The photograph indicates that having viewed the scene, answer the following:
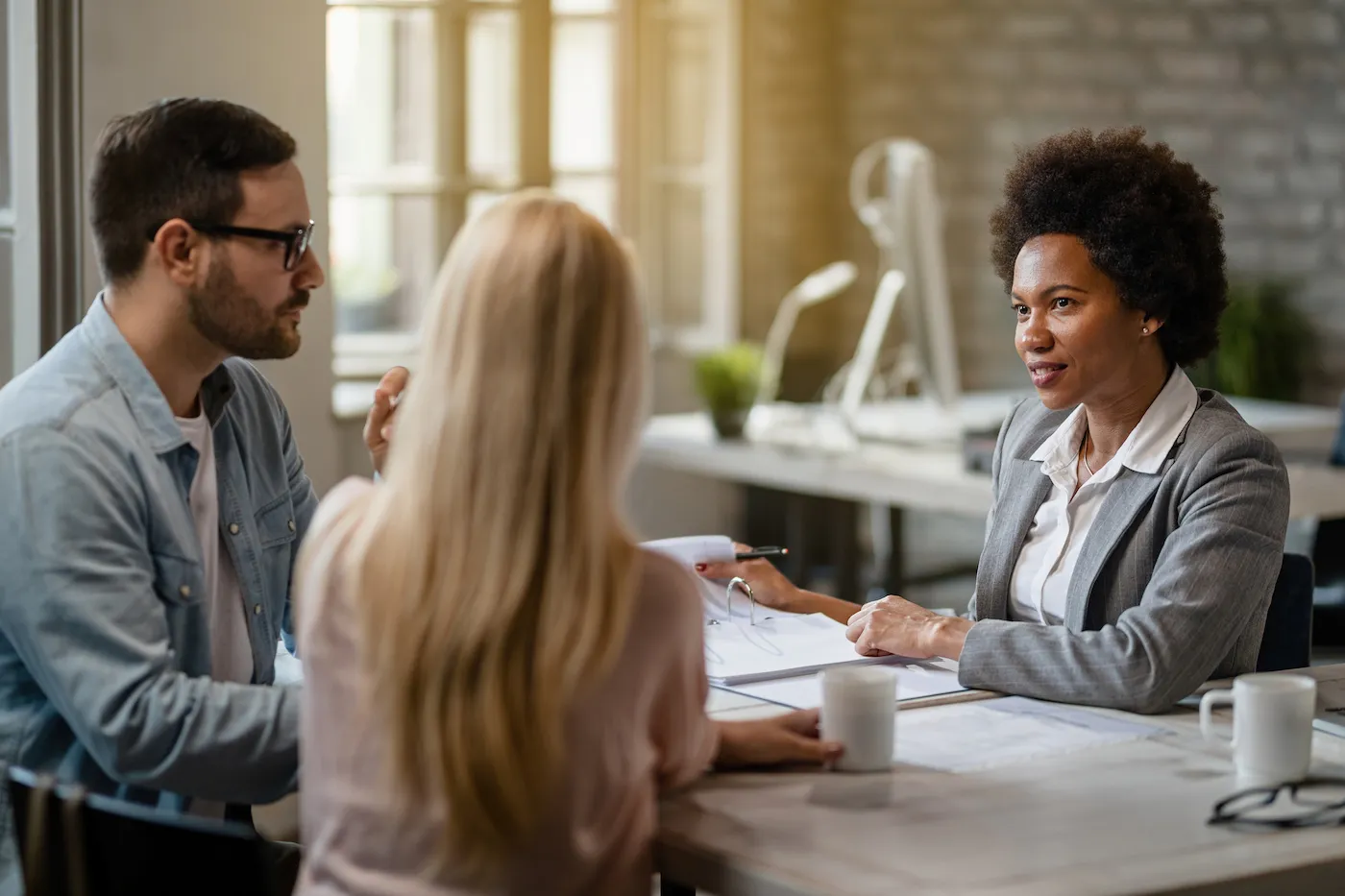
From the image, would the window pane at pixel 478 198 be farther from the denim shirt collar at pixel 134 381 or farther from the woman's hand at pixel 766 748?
the woman's hand at pixel 766 748

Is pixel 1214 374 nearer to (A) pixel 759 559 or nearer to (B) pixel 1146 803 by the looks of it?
(A) pixel 759 559

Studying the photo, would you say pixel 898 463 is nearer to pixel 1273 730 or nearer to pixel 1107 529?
pixel 1107 529

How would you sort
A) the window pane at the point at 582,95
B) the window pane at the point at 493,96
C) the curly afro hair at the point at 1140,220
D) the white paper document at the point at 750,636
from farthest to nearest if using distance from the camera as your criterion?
the window pane at the point at 582,95 → the window pane at the point at 493,96 → the curly afro hair at the point at 1140,220 → the white paper document at the point at 750,636

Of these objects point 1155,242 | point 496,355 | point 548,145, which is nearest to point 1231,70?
point 548,145

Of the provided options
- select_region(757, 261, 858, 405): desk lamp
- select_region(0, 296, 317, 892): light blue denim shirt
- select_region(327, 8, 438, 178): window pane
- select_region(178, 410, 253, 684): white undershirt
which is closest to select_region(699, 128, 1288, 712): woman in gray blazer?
select_region(178, 410, 253, 684): white undershirt

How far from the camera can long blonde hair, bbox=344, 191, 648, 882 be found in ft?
4.31

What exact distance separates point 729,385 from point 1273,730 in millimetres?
3010

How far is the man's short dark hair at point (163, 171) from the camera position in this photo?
1.82 metres

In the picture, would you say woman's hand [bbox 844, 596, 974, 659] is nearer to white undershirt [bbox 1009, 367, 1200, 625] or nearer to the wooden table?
white undershirt [bbox 1009, 367, 1200, 625]

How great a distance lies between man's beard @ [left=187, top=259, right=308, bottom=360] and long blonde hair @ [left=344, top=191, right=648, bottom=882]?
22.3 inches

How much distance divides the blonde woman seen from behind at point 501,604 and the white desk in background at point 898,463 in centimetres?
240

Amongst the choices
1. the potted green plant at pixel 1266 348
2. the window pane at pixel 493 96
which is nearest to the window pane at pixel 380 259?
the window pane at pixel 493 96

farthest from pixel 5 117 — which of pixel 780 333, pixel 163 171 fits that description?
pixel 780 333

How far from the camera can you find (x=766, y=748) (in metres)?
1.67
